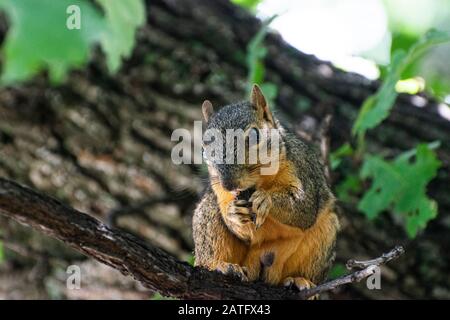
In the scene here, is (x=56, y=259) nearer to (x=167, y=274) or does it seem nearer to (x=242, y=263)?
(x=242, y=263)

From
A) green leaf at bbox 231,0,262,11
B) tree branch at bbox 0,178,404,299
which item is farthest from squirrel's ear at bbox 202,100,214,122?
green leaf at bbox 231,0,262,11

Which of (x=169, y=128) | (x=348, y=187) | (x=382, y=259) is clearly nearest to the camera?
(x=382, y=259)

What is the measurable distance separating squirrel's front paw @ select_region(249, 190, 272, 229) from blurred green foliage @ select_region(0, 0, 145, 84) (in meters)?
0.83

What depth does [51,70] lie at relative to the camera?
3.74 meters

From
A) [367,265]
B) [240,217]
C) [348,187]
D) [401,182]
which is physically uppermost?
[348,187]

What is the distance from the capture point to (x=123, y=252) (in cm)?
198

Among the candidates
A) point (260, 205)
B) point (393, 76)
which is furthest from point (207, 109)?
point (393, 76)

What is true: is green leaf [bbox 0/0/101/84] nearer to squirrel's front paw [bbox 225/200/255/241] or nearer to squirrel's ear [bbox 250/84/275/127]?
squirrel's ear [bbox 250/84/275/127]

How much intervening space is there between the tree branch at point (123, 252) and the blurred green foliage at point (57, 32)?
87cm

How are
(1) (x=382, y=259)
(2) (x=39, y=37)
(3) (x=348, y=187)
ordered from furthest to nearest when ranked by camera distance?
(3) (x=348, y=187) < (2) (x=39, y=37) < (1) (x=382, y=259)

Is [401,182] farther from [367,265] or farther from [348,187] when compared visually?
[367,265]

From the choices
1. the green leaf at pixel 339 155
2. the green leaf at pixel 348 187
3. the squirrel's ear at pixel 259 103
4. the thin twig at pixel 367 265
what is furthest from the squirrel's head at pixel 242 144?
the green leaf at pixel 348 187

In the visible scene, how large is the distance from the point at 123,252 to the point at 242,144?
0.62m
